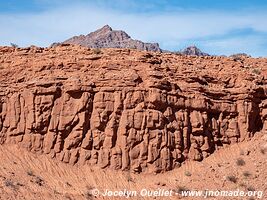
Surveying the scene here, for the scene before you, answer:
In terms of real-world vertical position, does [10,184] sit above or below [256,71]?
below

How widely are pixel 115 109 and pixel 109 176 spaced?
12.2ft

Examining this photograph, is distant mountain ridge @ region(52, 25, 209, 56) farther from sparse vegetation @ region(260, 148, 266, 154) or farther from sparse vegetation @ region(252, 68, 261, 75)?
sparse vegetation @ region(260, 148, 266, 154)

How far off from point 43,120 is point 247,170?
11.1 meters

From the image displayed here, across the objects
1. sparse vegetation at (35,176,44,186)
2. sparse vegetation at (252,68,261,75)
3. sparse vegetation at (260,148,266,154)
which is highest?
sparse vegetation at (252,68,261,75)

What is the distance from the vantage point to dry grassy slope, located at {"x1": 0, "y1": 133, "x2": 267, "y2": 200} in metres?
27.4

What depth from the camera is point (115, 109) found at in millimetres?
31766

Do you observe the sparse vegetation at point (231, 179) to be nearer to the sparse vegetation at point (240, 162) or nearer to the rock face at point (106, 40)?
the sparse vegetation at point (240, 162)

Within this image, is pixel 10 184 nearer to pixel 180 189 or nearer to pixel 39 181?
pixel 39 181

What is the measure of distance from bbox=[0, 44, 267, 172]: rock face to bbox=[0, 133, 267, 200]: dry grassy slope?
623 millimetres

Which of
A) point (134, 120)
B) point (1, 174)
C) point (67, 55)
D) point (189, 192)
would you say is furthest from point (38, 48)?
point (189, 192)

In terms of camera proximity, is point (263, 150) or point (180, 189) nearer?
point (180, 189)

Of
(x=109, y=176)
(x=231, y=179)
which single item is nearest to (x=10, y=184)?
(x=109, y=176)

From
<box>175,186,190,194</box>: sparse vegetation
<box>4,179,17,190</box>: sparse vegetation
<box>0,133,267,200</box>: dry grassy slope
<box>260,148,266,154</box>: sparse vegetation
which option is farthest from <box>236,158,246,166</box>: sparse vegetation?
<box>4,179,17,190</box>: sparse vegetation

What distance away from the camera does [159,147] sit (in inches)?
1252
